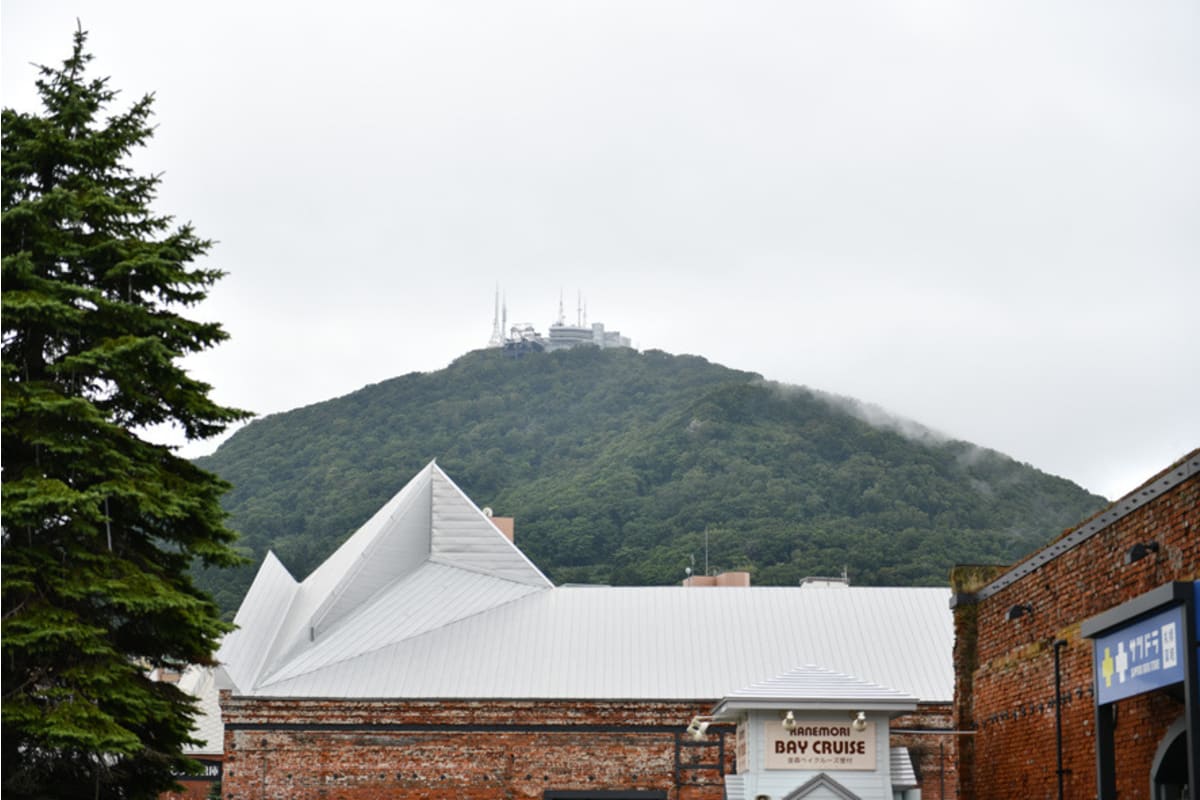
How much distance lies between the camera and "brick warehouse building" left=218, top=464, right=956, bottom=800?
1438 inches

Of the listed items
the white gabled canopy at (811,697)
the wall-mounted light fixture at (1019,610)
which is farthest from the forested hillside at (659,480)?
the wall-mounted light fixture at (1019,610)

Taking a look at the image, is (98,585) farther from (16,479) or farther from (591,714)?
(591,714)

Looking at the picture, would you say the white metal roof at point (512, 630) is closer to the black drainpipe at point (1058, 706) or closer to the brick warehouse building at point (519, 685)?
the brick warehouse building at point (519, 685)

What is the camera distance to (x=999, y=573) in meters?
24.3

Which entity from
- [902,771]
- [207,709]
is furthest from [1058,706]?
[207,709]

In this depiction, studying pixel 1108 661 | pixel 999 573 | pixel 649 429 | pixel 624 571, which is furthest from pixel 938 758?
pixel 649 429

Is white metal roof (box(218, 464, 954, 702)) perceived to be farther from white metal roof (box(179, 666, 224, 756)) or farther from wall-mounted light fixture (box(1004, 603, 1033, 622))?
wall-mounted light fixture (box(1004, 603, 1033, 622))

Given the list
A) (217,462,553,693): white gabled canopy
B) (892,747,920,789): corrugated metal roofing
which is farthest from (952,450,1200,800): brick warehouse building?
(217,462,553,693): white gabled canopy

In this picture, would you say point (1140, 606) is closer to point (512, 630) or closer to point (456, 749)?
point (456, 749)

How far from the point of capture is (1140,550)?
1650cm

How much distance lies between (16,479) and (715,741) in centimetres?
2111

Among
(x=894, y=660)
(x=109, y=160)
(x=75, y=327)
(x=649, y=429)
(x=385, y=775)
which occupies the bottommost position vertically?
(x=385, y=775)

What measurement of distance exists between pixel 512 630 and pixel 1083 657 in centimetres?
2270

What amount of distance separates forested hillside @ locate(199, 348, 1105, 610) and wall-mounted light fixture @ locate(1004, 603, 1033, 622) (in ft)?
143
